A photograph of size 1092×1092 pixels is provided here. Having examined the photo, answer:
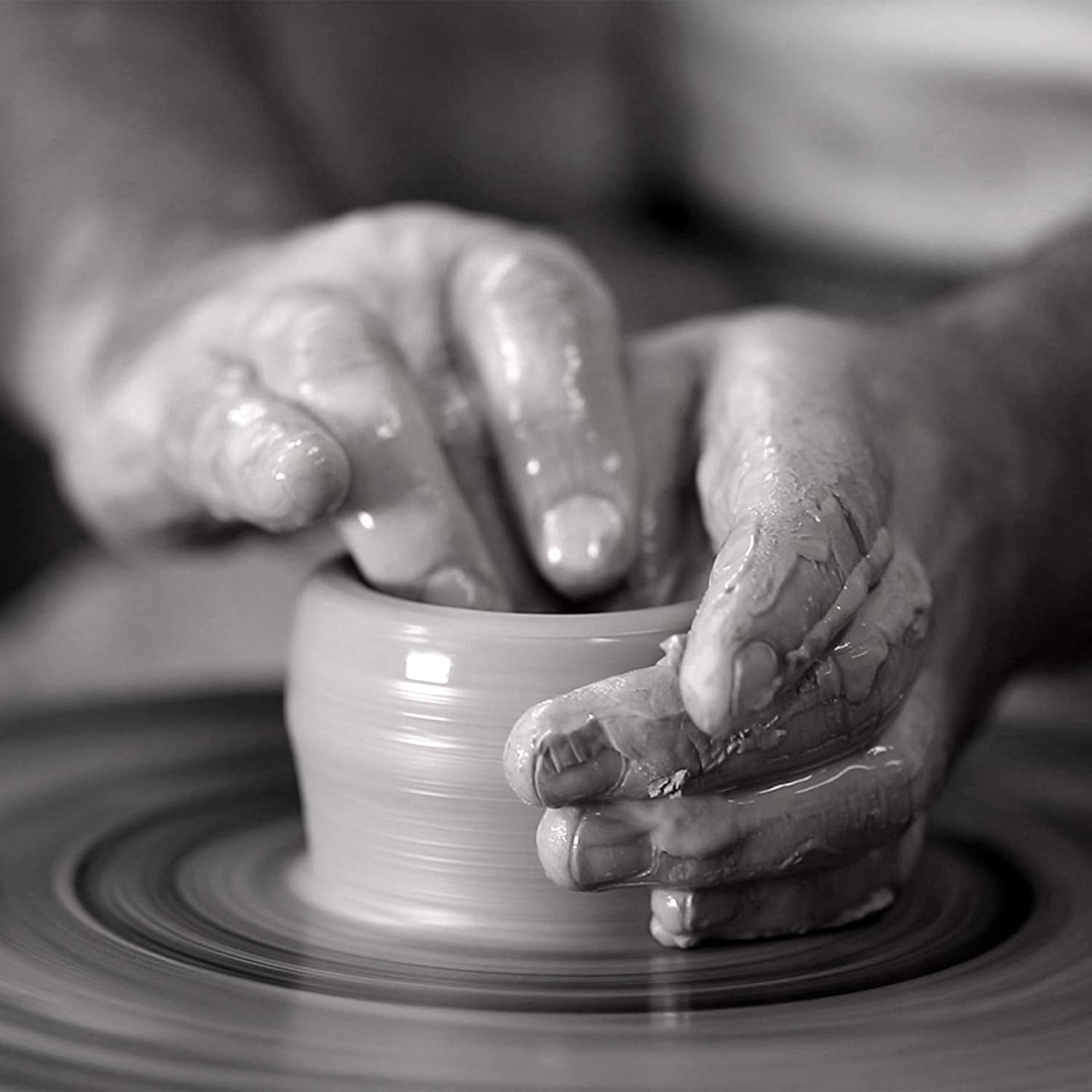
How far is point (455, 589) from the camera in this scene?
0.96 m

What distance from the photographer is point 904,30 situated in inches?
73.4

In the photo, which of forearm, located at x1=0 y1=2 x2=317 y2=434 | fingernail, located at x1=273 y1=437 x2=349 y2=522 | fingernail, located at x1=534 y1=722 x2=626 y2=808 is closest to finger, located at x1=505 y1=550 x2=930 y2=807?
fingernail, located at x1=534 y1=722 x2=626 y2=808

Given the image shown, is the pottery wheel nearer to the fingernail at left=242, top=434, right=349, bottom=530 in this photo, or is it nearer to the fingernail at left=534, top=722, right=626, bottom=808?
the fingernail at left=534, top=722, right=626, bottom=808

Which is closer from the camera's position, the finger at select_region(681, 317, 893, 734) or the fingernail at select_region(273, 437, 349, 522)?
the finger at select_region(681, 317, 893, 734)

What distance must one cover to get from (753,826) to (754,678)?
10 centimetres

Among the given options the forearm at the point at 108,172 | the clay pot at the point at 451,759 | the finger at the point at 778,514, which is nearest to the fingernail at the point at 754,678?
the finger at the point at 778,514

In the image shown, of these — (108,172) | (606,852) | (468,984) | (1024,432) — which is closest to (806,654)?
(606,852)

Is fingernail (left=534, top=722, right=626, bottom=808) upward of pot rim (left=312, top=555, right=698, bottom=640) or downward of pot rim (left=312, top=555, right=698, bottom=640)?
upward

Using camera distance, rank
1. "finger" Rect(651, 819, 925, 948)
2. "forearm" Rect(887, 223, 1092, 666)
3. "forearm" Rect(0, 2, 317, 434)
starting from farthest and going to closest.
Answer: "forearm" Rect(0, 2, 317, 434), "forearm" Rect(887, 223, 1092, 666), "finger" Rect(651, 819, 925, 948)

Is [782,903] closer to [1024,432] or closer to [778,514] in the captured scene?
[778,514]

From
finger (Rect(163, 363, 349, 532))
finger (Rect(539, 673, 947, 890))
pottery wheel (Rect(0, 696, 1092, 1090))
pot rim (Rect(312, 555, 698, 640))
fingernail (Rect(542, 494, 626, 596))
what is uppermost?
finger (Rect(163, 363, 349, 532))

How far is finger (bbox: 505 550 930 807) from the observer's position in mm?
758

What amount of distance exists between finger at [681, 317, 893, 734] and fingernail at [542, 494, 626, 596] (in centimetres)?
6

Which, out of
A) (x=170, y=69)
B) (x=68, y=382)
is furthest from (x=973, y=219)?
(x=68, y=382)
